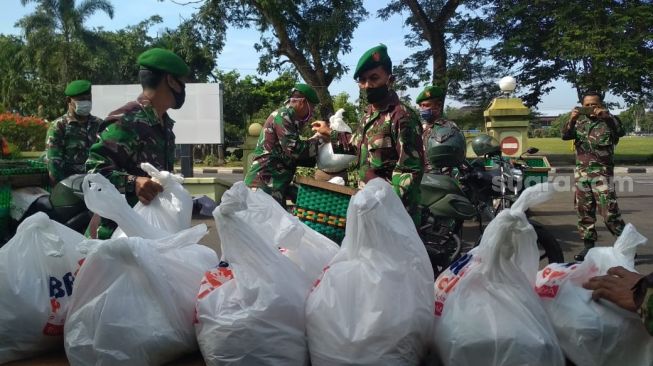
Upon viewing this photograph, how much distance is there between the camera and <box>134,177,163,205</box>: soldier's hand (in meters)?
2.26

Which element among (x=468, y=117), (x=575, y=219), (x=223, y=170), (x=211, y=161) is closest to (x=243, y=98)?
(x=211, y=161)

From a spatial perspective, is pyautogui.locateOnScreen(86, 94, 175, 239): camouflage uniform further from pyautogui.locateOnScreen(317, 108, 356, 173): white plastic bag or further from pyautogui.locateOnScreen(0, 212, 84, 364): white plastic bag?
pyautogui.locateOnScreen(317, 108, 356, 173): white plastic bag

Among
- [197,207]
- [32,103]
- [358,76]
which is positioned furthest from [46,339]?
[32,103]

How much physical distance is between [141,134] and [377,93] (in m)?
1.08

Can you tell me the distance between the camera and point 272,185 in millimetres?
3400

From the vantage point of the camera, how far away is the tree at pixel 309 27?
15.2 m

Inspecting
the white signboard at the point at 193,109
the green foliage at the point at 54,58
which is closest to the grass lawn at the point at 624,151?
the white signboard at the point at 193,109

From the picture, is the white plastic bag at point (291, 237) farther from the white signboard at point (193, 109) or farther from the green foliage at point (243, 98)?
the green foliage at point (243, 98)

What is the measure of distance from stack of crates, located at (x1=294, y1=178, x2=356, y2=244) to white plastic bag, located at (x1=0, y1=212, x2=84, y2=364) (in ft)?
3.21

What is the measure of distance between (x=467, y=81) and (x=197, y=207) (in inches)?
657

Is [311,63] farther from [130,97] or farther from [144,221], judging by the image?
[144,221]

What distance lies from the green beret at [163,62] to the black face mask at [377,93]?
85 cm

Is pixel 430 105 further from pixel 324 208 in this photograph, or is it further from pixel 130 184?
pixel 130 184

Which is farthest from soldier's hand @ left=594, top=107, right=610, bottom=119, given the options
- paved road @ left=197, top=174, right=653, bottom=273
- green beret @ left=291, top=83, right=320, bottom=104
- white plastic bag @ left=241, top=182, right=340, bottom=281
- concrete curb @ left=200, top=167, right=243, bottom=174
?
concrete curb @ left=200, top=167, right=243, bottom=174
